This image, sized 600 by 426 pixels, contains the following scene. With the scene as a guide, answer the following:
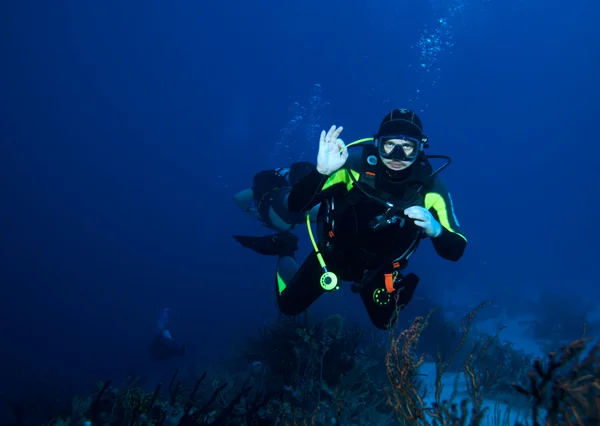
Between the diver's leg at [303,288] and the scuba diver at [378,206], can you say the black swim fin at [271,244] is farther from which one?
the scuba diver at [378,206]

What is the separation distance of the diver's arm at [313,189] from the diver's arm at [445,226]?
45.2 inches

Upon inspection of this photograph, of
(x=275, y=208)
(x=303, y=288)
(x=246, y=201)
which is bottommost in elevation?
(x=303, y=288)

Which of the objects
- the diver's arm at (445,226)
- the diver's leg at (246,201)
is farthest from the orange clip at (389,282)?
the diver's leg at (246,201)

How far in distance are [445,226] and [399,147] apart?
115 cm

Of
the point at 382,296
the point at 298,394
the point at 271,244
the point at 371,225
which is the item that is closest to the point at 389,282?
the point at 382,296

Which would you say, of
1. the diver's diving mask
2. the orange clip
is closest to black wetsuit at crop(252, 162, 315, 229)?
the diver's diving mask

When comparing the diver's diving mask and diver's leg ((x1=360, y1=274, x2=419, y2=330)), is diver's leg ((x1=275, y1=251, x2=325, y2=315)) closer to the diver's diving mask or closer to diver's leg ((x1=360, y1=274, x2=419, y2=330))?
diver's leg ((x1=360, y1=274, x2=419, y2=330))

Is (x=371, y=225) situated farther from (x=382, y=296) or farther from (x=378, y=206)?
(x=382, y=296)

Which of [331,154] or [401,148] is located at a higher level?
[401,148]

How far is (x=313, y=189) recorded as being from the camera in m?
3.95

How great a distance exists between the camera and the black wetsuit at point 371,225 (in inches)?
152

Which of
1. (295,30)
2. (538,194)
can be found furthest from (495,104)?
(295,30)

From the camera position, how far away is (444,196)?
4.04 m

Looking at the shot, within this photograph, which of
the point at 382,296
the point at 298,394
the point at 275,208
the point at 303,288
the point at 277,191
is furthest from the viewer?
the point at 277,191
